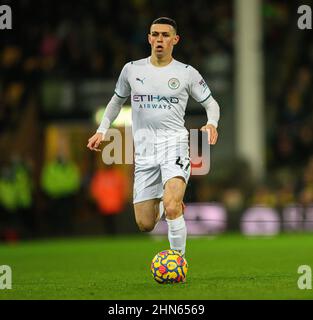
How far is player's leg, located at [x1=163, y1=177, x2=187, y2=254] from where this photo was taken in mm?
9586

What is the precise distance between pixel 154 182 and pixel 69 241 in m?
9.74

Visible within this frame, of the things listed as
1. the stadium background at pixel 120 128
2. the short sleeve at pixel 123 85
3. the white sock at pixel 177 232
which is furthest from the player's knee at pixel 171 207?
the stadium background at pixel 120 128

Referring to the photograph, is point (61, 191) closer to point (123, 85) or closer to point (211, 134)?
point (123, 85)

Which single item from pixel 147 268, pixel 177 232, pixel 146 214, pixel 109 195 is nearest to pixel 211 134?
pixel 177 232

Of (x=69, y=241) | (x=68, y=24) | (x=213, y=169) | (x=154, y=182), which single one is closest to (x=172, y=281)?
(x=154, y=182)

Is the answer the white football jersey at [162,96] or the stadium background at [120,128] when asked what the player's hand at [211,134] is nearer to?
the white football jersey at [162,96]

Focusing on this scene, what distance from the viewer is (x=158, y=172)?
396 inches

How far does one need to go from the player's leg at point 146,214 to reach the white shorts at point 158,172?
0.05 meters

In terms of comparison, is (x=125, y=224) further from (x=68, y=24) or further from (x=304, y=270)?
(x=304, y=270)

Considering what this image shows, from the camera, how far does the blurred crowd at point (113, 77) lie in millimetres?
20969

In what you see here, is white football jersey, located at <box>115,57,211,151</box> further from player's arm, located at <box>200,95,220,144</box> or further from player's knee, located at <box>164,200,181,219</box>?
player's knee, located at <box>164,200,181,219</box>

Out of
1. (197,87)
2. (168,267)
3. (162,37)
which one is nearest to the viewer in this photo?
(168,267)

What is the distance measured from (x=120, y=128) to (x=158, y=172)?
12376mm
